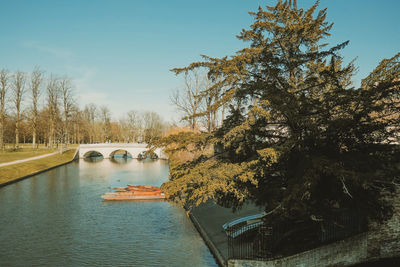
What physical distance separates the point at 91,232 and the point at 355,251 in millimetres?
12110

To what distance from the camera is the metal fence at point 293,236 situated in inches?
400

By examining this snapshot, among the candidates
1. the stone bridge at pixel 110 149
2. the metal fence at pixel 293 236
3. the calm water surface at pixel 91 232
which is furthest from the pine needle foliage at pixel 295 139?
the stone bridge at pixel 110 149

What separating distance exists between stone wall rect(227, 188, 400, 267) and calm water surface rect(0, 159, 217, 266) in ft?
→ 11.3

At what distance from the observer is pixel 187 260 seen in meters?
12.3

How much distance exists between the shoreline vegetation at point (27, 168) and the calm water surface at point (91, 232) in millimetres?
3988

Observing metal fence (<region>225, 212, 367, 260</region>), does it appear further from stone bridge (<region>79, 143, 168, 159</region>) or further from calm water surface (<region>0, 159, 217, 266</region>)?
stone bridge (<region>79, 143, 168, 159</region>)

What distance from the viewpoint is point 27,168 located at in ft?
113

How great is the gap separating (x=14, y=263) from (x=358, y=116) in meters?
13.5

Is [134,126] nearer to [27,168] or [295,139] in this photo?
[27,168]

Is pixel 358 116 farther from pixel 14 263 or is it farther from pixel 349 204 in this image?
pixel 14 263

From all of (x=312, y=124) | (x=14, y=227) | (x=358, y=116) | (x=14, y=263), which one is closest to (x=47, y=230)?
(x=14, y=227)

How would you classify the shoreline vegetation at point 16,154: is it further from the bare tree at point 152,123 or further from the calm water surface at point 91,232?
the bare tree at point 152,123

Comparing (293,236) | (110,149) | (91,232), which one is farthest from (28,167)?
(293,236)

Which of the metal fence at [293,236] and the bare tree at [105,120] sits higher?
the bare tree at [105,120]
